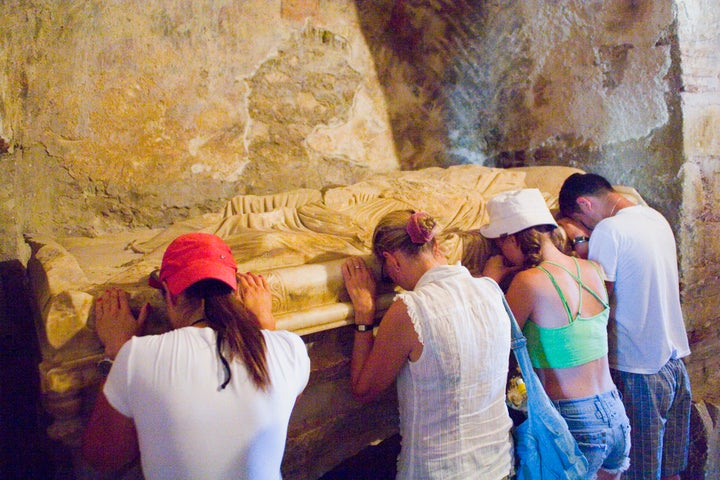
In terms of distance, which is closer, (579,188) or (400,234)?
(400,234)

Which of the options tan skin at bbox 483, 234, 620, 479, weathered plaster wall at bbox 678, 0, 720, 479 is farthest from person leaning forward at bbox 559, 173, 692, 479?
weathered plaster wall at bbox 678, 0, 720, 479

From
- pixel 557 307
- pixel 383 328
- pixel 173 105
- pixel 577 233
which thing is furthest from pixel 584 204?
pixel 173 105

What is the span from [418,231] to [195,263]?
77 cm

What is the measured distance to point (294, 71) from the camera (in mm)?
3768

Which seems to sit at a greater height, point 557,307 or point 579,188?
point 579,188

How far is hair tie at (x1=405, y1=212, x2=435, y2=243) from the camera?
5.71ft

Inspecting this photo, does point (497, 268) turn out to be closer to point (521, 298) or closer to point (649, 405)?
point (521, 298)

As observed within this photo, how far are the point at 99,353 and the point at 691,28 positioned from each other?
12.0 ft

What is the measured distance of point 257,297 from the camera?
1642mm

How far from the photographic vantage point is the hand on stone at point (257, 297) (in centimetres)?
160

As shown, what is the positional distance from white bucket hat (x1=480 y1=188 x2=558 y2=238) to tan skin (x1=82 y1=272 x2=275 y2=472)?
107 cm

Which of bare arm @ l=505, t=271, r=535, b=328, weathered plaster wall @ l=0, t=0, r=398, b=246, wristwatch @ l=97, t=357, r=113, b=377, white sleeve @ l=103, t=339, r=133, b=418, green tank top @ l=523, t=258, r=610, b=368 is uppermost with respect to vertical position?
weathered plaster wall @ l=0, t=0, r=398, b=246

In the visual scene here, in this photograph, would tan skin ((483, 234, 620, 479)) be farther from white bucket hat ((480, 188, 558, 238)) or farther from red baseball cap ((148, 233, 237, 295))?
red baseball cap ((148, 233, 237, 295))

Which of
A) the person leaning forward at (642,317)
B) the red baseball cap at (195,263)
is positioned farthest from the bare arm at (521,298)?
the red baseball cap at (195,263)
